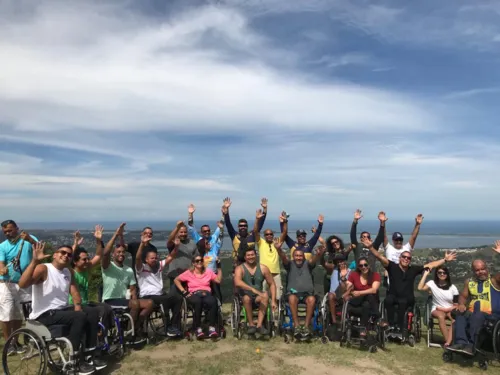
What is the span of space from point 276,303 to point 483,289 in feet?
11.4

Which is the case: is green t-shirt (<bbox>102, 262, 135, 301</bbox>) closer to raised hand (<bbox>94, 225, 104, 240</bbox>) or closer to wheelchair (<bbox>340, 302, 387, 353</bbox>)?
raised hand (<bbox>94, 225, 104, 240</bbox>)

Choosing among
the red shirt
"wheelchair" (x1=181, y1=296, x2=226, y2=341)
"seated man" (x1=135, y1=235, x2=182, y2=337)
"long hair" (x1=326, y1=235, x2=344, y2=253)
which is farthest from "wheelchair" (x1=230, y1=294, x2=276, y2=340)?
"long hair" (x1=326, y1=235, x2=344, y2=253)

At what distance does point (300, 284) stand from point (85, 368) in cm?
380

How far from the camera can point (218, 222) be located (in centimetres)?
853

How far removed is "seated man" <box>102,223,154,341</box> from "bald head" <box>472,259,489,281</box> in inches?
214

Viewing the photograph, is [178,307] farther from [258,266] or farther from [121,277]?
[258,266]

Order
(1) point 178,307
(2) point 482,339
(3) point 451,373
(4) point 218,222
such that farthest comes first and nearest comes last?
(4) point 218,222 < (1) point 178,307 < (2) point 482,339 < (3) point 451,373

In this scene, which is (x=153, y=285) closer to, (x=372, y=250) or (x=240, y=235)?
(x=240, y=235)

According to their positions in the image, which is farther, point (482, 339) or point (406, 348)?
point (406, 348)

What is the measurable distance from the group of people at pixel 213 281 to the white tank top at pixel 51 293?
0.04 ft

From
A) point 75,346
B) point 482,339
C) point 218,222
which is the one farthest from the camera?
point 218,222

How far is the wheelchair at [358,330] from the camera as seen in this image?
21.0 feet

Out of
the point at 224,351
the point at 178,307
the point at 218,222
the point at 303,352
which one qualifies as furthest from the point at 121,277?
the point at 303,352

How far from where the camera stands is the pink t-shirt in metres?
7.13
